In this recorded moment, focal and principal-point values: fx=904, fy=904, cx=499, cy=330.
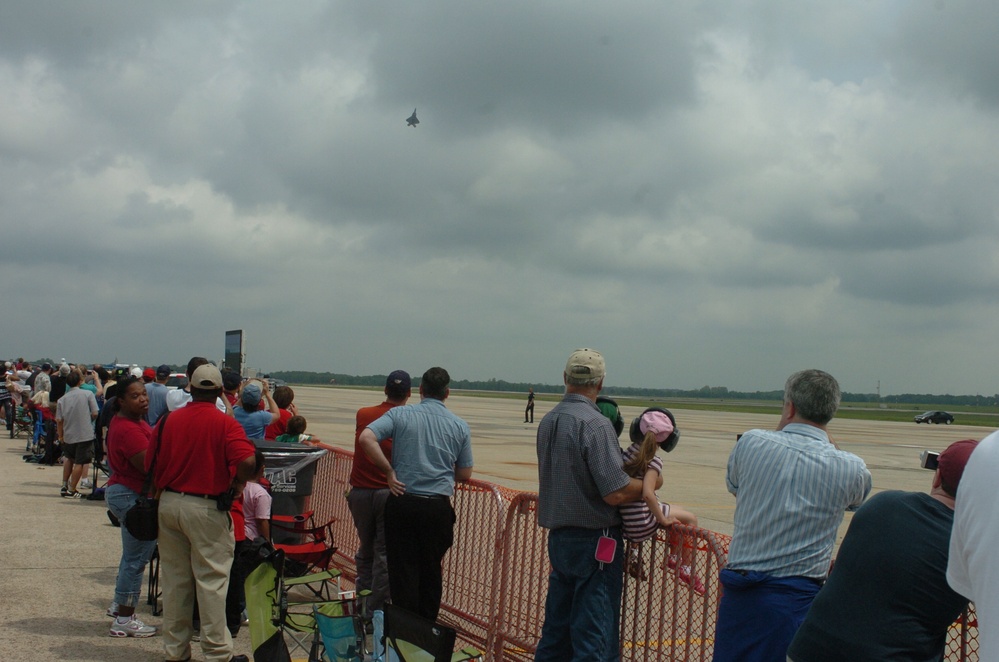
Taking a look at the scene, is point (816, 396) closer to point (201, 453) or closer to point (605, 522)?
point (605, 522)

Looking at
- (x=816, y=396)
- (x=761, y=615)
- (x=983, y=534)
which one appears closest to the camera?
(x=983, y=534)

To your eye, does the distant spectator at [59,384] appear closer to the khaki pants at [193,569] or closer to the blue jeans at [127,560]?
the blue jeans at [127,560]

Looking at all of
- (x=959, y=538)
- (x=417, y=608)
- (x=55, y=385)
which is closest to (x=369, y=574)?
(x=417, y=608)

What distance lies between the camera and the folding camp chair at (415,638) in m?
3.65

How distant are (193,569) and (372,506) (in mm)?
1165

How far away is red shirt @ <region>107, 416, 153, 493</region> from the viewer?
20.1 feet

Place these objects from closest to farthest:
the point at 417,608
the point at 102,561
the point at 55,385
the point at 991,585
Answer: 1. the point at 991,585
2. the point at 417,608
3. the point at 102,561
4. the point at 55,385

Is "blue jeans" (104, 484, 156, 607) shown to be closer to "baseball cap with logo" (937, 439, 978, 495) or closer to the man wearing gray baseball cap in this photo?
the man wearing gray baseball cap

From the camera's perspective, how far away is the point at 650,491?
4.40m

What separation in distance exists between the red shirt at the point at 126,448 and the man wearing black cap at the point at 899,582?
4.79 m

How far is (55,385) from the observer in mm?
16578

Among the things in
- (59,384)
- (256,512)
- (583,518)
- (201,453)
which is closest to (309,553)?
(256,512)

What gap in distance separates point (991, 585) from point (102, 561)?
846 cm

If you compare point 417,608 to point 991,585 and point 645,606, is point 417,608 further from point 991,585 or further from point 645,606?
point 991,585
